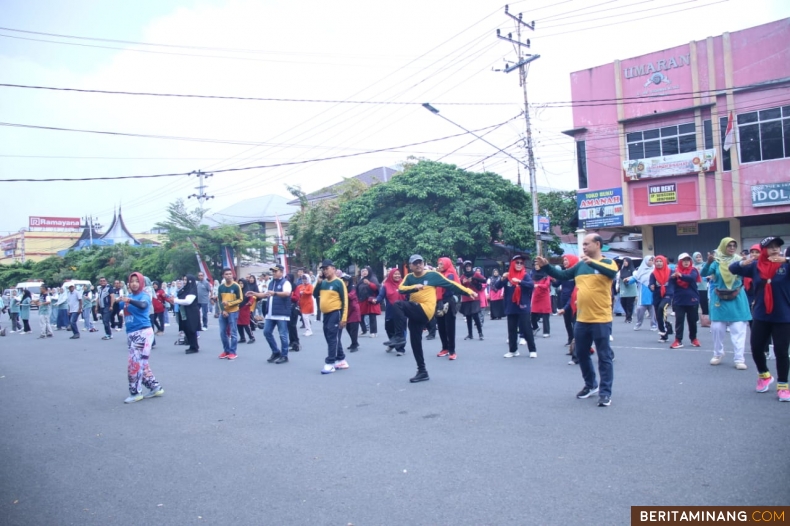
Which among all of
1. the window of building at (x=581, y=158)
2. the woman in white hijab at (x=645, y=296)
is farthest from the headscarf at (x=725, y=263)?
the window of building at (x=581, y=158)

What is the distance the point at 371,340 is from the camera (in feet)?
49.5

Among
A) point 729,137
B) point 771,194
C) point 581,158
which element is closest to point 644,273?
point 771,194

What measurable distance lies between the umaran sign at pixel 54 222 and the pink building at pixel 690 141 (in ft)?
264

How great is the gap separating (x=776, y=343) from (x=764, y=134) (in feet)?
73.4

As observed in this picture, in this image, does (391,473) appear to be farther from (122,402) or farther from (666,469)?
(122,402)

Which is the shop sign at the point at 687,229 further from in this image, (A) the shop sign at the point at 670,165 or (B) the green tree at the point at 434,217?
(B) the green tree at the point at 434,217

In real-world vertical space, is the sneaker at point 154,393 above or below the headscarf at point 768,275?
below

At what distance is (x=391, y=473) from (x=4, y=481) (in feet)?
10.7

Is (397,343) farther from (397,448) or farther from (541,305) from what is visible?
(397,448)

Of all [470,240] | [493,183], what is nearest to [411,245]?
[470,240]

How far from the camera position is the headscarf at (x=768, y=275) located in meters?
6.64

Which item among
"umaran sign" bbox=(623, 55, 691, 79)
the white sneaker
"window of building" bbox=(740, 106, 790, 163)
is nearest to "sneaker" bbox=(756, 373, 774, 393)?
the white sneaker

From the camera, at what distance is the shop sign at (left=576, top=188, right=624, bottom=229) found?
95.8 ft

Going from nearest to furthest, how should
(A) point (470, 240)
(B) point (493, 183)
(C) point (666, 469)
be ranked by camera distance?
(C) point (666, 469) → (A) point (470, 240) → (B) point (493, 183)
